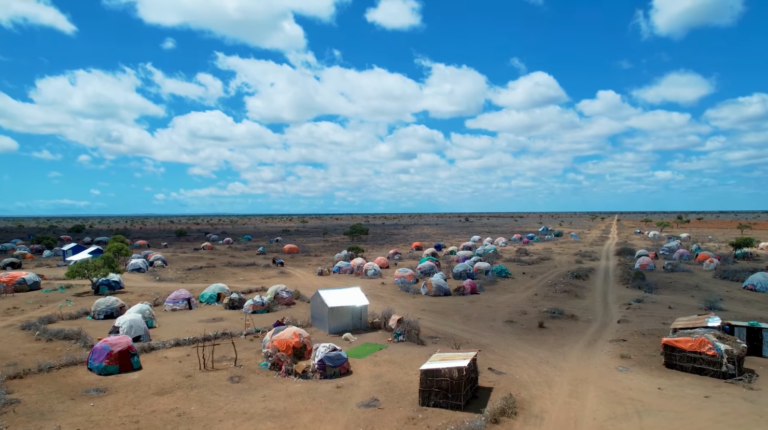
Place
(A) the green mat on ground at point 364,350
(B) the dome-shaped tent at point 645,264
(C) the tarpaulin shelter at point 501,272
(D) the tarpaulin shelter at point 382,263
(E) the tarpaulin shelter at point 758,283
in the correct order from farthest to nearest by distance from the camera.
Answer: (D) the tarpaulin shelter at point 382,263 → (B) the dome-shaped tent at point 645,264 → (C) the tarpaulin shelter at point 501,272 → (E) the tarpaulin shelter at point 758,283 → (A) the green mat on ground at point 364,350

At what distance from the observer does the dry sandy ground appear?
13.7 m

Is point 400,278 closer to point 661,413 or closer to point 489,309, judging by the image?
point 489,309

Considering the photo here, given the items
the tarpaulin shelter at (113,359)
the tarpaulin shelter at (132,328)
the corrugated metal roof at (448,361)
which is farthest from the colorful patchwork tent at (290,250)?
the corrugated metal roof at (448,361)

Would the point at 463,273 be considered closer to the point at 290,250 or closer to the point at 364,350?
the point at 364,350

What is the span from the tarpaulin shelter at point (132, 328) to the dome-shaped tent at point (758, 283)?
3833 centimetres

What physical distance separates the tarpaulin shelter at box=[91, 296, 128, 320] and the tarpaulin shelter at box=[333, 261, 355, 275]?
64.6ft

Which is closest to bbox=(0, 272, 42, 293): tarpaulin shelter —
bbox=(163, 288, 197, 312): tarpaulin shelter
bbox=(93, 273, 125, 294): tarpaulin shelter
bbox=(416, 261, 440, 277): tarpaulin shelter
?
bbox=(93, 273, 125, 294): tarpaulin shelter

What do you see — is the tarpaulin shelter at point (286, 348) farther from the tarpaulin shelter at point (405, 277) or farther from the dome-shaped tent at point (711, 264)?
the dome-shaped tent at point (711, 264)

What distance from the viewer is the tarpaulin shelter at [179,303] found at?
28.6 m

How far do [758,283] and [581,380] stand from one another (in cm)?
2359

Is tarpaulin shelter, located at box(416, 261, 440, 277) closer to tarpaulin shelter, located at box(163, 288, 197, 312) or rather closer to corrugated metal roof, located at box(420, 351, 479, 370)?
tarpaulin shelter, located at box(163, 288, 197, 312)

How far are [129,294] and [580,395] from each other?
30460 millimetres

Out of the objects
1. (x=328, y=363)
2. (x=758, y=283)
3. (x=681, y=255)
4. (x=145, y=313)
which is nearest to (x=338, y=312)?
(x=328, y=363)

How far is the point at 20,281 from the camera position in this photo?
33469mm
